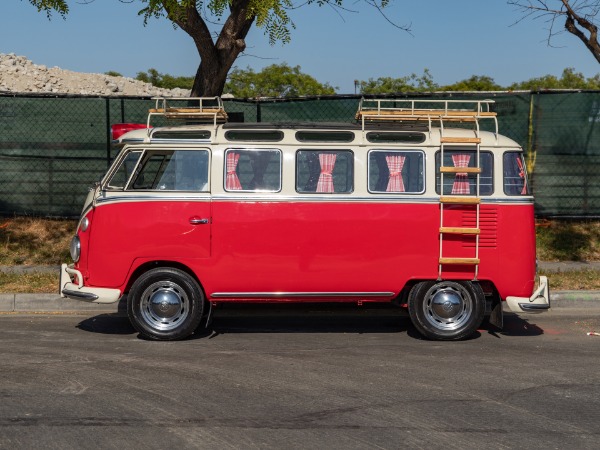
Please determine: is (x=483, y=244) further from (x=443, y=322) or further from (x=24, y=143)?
(x=24, y=143)

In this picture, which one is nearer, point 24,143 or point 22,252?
point 22,252

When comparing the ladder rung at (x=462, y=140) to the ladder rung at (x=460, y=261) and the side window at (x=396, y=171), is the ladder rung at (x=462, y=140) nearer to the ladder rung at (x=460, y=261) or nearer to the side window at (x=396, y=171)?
the side window at (x=396, y=171)

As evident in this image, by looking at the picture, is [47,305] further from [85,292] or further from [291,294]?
[291,294]

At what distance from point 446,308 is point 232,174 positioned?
2710mm

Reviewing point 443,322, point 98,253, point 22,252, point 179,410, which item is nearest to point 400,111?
point 443,322

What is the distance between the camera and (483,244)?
31.3 ft

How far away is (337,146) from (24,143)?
26.7ft

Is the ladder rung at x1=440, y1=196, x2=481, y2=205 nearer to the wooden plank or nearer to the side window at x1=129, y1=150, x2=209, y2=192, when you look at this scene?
the wooden plank

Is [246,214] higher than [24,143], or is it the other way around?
[24,143]

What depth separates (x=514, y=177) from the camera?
9.59 m

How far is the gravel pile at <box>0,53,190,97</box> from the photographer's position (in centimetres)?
2569

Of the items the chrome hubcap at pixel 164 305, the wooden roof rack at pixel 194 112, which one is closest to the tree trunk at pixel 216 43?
the wooden roof rack at pixel 194 112

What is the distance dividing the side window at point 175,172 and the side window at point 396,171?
5.88ft

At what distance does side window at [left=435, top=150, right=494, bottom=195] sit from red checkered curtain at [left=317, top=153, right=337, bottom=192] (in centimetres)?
112
